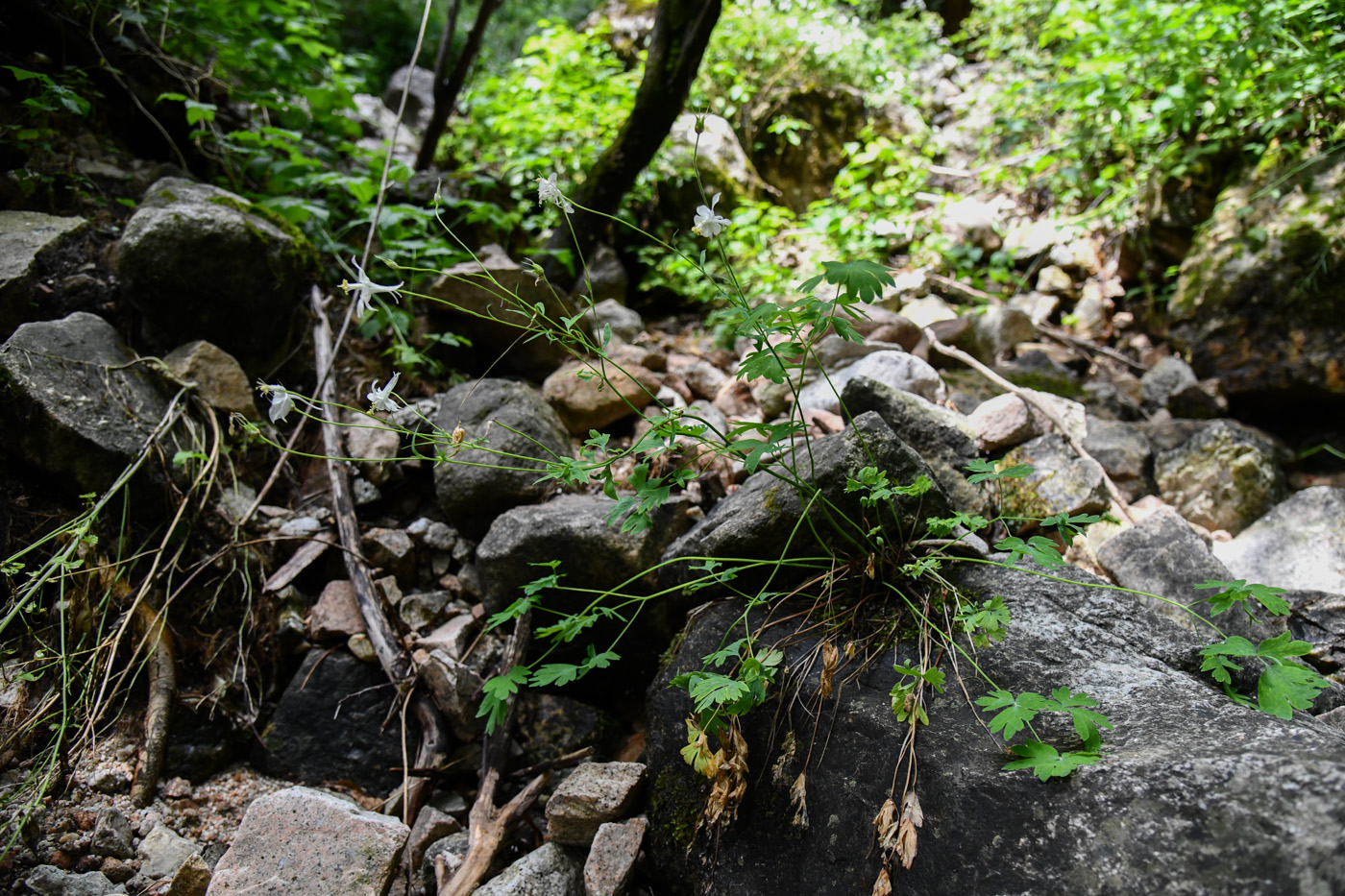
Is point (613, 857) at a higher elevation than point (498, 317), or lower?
lower

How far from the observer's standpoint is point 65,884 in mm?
1499

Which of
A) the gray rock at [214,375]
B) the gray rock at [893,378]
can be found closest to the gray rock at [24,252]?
the gray rock at [214,375]

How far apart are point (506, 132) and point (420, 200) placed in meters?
1.00

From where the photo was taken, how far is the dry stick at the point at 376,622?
1918 millimetres

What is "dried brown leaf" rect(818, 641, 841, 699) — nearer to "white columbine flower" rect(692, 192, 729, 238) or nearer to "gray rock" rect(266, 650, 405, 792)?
"white columbine flower" rect(692, 192, 729, 238)

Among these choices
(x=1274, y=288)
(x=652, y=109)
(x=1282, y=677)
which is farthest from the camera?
(x=652, y=109)

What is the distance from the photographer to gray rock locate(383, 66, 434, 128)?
23.7 feet

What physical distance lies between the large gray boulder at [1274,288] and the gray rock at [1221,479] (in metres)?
0.69

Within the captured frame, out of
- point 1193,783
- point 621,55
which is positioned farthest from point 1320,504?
point 621,55

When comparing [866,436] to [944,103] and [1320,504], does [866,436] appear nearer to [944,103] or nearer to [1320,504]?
[1320,504]

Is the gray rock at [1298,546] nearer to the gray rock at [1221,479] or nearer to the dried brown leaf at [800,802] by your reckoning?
the gray rock at [1221,479]

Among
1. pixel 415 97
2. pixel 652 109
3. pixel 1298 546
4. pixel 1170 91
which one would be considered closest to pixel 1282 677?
pixel 1298 546

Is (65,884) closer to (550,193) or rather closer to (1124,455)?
(550,193)

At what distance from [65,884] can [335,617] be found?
834 millimetres
